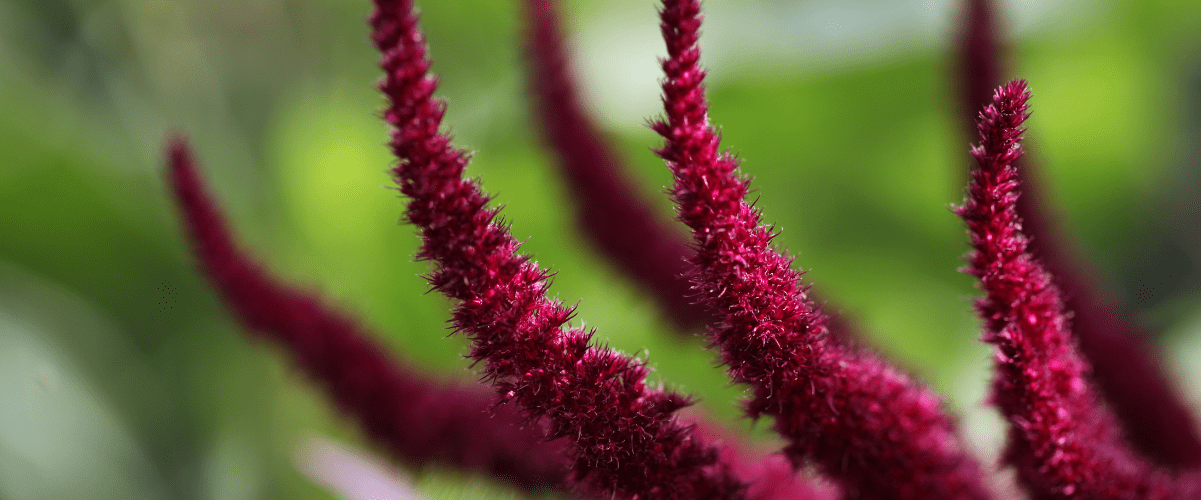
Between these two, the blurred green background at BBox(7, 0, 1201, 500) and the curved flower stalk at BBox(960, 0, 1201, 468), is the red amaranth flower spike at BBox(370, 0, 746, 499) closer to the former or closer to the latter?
the curved flower stalk at BBox(960, 0, 1201, 468)

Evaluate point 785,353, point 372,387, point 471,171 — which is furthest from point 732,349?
point 471,171

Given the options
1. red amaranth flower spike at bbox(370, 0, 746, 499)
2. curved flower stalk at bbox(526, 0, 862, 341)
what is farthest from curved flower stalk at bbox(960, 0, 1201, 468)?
red amaranth flower spike at bbox(370, 0, 746, 499)

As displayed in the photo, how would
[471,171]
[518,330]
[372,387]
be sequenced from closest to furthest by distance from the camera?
[518,330] → [372,387] → [471,171]

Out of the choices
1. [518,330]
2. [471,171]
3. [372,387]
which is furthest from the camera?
[471,171]

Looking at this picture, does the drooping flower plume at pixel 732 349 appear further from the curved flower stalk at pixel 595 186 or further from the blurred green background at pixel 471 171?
the blurred green background at pixel 471 171

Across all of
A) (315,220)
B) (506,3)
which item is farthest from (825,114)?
(315,220)

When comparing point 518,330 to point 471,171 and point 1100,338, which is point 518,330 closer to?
point 1100,338
